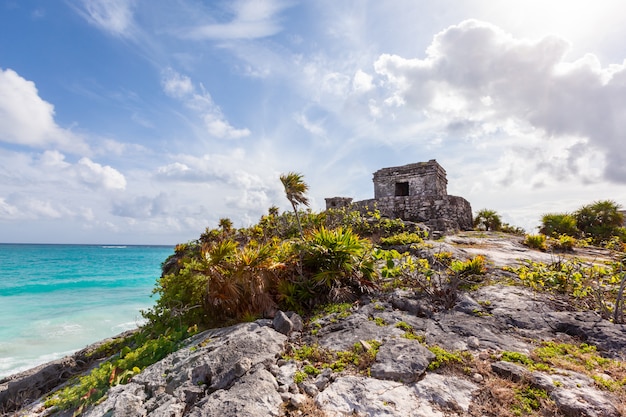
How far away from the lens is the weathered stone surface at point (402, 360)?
339 cm

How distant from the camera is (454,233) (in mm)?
13977


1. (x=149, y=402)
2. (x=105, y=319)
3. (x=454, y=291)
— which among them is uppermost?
(x=454, y=291)

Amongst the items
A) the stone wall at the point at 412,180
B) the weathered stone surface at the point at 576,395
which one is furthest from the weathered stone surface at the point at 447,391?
the stone wall at the point at 412,180

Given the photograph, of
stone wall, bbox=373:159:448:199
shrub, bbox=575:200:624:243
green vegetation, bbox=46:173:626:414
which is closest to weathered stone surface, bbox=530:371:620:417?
green vegetation, bbox=46:173:626:414

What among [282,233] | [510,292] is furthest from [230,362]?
[282,233]

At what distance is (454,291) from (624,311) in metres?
2.77

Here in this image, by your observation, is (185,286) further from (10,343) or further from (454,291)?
(10,343)

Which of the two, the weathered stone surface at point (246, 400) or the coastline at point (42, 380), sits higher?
the weathered stone surface at point (246, 400)

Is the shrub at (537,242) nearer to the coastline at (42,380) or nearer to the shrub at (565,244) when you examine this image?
the shrub at (565,244)

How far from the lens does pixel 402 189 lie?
1906 cm

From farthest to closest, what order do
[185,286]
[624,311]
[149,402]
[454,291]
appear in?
[185,286] < [454,291] < [624,311] < [149,402]

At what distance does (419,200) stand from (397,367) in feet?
44.0

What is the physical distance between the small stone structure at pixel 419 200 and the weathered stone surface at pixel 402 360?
10.9 m

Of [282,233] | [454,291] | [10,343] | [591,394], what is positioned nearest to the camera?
[591,394]
